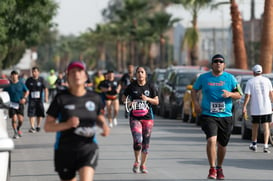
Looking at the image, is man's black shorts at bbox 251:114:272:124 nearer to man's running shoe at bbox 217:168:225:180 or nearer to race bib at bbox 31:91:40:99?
man's running shoe at bbox 217:168:225:180

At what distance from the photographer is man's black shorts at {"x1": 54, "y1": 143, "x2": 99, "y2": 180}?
9.10 m

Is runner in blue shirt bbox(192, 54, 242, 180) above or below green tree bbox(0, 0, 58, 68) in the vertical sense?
below

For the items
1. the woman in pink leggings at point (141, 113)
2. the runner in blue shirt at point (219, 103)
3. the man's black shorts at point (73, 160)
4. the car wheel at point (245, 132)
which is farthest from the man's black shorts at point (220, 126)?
the car wheel at point (245, 132)

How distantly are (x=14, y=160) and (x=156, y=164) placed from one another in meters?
2.85

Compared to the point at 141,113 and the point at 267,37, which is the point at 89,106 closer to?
the point at 141,113

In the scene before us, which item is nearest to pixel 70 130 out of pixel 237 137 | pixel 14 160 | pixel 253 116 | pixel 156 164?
pixel 156 164

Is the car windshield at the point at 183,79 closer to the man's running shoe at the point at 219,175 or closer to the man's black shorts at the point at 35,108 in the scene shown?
the man's black shorts at the point at 35,108

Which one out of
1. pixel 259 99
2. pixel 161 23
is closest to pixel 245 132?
pixel 259 99

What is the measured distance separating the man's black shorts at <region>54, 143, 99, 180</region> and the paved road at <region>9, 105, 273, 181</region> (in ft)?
15.8

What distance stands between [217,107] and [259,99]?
18.3ft

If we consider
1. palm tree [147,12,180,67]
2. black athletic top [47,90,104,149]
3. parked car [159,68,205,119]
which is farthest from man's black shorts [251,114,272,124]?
palm tree [147,12,180,67]

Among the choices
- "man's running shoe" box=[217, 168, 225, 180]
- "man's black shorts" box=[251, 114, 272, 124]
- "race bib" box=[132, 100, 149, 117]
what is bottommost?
"man's running shoe" box=[217, 168, 225, 180]

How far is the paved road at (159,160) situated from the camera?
14.4m

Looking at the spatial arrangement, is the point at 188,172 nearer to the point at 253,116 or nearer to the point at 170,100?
the point at 253,116
